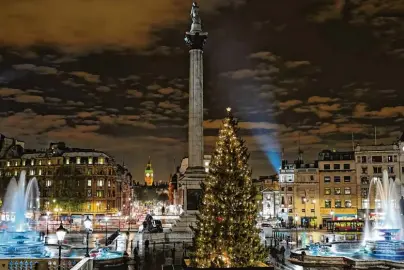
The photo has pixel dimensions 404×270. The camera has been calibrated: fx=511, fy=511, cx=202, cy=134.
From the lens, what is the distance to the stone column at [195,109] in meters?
66.6

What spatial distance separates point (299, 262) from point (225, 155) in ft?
60.0

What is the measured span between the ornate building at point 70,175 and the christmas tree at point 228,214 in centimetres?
9436

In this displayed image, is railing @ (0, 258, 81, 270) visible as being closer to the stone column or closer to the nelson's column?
the nelson's column

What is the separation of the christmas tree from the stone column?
41379mm

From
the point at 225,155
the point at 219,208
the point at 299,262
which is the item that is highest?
the point at 225,155

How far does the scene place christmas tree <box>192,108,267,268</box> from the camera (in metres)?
23.7

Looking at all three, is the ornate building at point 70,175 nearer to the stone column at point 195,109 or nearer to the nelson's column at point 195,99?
the stone column at point 195,109

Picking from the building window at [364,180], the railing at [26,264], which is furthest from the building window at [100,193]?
the railing at [26,264]

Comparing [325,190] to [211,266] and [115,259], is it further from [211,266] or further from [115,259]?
[211,266]

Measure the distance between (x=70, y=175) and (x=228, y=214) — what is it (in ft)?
336

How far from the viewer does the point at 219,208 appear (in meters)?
24.1

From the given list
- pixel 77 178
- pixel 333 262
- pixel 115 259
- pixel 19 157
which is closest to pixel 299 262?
pixel 333 262

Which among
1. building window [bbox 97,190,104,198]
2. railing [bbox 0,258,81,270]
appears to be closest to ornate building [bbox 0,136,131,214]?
building window [bbox 97,190,104,198]

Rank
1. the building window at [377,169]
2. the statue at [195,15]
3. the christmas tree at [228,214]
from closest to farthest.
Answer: the christmas tree at [228,214]
the statue at [195,15]
the building window at [377,169]
